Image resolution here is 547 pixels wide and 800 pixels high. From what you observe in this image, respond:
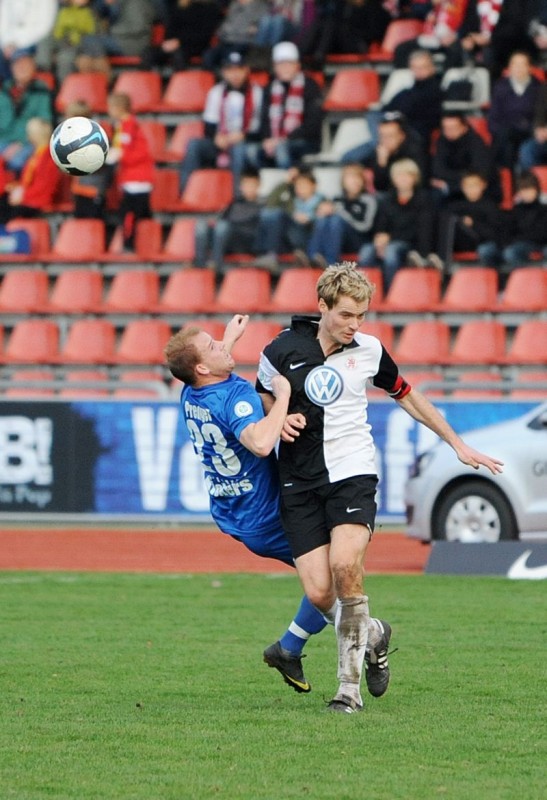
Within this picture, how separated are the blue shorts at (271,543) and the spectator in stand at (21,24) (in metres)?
19.1

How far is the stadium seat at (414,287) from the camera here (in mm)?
20750

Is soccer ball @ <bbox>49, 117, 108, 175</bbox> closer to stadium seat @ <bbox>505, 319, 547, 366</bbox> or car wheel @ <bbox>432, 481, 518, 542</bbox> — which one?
car wheel @ <bbox>432, 481, 518, 542</bbox>

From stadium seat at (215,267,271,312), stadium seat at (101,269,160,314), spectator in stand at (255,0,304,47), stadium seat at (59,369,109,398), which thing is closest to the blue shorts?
stadium seat at (59,369,109,398)

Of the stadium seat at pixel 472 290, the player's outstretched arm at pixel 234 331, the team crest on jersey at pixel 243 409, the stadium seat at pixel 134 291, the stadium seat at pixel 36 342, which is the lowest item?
the stadium seat at pixel 36 342

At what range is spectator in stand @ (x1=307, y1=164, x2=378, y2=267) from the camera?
2086 centimetres

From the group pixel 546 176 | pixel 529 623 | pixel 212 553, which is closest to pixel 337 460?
pixel 529 623

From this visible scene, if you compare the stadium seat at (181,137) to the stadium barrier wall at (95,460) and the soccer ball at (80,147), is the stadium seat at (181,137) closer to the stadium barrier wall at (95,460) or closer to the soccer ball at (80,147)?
the stadium barrier wall at (95,460)

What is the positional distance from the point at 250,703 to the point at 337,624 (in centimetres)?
73

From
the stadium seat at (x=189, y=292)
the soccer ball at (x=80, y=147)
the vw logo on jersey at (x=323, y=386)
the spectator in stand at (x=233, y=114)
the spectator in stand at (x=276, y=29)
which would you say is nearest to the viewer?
the vw logo on jersey at (x=323, y=386)

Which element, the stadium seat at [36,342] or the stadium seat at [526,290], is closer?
the stadium seat at [526,290]

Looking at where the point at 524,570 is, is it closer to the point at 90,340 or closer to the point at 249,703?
the point at 249,703

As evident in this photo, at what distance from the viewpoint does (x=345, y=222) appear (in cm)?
2092

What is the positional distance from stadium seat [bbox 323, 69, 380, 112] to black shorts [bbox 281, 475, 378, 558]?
1648 cm

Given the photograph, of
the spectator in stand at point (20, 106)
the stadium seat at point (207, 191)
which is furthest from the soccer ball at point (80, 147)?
the spectator in stand at point (20, 106)
